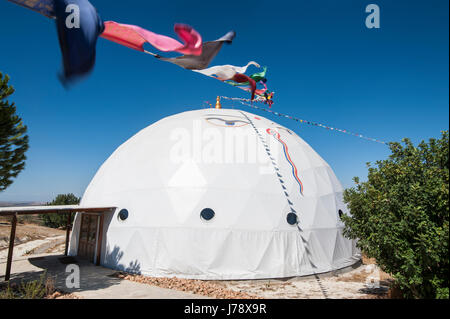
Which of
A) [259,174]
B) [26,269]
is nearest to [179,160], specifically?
[259,174]

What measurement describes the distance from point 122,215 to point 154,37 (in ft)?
28.1

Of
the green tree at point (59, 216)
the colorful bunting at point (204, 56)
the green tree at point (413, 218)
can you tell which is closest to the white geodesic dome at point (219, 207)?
the green tree at point (413, 218)

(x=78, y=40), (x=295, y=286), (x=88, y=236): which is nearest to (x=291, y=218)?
(x=295, y=286)

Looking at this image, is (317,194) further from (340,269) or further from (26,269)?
(26,269)

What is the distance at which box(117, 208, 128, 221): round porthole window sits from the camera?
11.4m

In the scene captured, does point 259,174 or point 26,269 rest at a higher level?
point 259,174

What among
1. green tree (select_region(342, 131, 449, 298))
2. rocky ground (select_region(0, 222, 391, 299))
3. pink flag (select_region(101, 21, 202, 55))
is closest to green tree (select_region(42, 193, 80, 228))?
rocky ground (select_region(0, 222, 391, 299))

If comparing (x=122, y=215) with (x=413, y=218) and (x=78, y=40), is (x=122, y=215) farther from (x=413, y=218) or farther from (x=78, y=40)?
(x=413, y=218)

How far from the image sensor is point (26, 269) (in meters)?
11.1

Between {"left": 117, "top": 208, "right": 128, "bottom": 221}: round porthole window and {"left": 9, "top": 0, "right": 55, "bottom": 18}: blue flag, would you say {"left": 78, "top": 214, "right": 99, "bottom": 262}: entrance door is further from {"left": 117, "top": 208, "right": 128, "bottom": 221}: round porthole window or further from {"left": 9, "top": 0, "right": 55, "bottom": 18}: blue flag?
{"left": 9, "top": 0, "right": 55, "bottom": 18}: blue flag

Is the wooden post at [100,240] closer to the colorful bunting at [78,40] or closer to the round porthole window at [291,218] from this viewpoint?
the round porthole window at [291,218]

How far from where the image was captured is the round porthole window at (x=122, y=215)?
37.2 ft

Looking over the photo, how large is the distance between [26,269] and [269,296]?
1040cm

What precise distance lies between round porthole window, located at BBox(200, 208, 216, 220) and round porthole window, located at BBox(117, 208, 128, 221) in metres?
3.53
